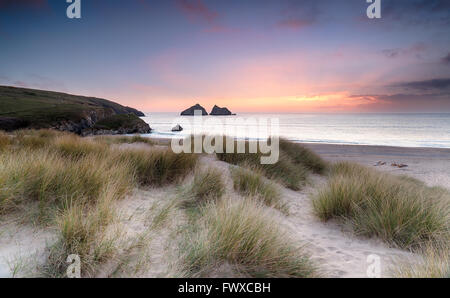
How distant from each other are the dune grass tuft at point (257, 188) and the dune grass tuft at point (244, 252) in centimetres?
192

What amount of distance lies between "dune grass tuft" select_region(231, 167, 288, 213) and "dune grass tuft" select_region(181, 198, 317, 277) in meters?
1.92

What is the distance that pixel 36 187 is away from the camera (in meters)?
3.35

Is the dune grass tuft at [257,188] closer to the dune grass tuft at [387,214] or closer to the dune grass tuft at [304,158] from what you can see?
the dune grass tuft at [387,214]

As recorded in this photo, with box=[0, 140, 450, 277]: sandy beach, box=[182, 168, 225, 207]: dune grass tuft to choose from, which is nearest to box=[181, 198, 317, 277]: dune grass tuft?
box=[0, 140, 450, 277]: sandy beach

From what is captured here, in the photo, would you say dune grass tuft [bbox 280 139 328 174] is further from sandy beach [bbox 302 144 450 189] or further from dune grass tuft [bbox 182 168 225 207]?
dune grass tuft [bbox 182 168 225 207]

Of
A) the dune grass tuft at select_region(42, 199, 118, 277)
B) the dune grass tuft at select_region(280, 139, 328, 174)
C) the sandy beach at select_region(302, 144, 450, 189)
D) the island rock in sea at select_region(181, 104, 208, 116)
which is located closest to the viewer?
the dune grass tuft at select_region(42, 199, 118, 277)

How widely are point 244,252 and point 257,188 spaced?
2.64 metres

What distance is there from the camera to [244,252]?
248 centimetres

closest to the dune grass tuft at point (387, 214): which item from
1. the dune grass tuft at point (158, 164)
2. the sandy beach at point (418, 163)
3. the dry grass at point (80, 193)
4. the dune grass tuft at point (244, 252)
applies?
the dune grass tuft at point (244, 252)

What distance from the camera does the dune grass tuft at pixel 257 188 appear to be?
4.71 m

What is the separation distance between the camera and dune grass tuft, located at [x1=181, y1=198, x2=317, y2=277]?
2357 mm

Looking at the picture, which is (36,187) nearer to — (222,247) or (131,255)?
(131,255)
